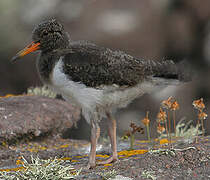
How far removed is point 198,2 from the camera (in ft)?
51.6

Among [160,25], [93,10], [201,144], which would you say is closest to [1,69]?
[93,10]

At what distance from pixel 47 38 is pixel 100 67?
3.20ft

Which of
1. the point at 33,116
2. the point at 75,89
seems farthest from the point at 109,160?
the point at 33,116

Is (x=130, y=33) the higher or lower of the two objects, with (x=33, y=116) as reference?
higher

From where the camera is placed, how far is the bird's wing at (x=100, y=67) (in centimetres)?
533

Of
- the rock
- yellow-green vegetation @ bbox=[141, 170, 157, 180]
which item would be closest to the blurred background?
the rock

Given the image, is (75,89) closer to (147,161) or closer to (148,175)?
(147,161)

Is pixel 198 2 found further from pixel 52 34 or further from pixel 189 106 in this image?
pixel 52 34

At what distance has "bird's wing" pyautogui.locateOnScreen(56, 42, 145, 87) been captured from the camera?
5.33 meters

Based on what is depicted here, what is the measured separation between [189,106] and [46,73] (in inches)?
387

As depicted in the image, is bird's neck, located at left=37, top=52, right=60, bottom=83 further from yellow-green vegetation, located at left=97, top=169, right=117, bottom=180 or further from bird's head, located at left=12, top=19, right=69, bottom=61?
yellow-green vegetation, located at left=97, top=169, right=117, bottom=180

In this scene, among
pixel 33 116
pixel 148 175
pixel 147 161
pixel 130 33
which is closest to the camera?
pixel 148 175

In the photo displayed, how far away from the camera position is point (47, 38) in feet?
18.6

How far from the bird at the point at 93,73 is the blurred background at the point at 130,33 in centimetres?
790
